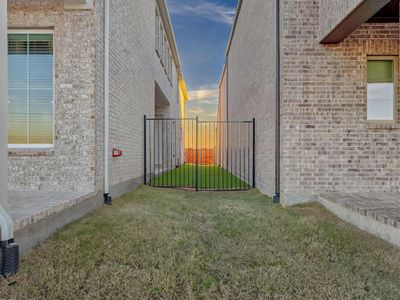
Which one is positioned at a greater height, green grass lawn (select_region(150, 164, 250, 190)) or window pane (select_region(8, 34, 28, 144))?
window pane (select_region(8, 34, 28, 144))

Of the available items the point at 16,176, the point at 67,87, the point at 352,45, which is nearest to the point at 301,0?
the point at 352,45

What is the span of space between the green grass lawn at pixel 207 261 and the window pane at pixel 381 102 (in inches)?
86.7

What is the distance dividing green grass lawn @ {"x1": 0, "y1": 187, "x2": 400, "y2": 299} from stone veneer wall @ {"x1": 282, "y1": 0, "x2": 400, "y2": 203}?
1.17m

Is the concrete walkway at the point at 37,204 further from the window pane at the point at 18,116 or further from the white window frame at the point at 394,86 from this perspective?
the white window frame at the point at 394,86

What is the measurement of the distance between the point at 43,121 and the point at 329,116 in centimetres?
468

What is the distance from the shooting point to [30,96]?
169 inches

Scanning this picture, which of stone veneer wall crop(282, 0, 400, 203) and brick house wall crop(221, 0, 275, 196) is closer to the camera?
stone veneer wall crop(282, 0, 400, 203)

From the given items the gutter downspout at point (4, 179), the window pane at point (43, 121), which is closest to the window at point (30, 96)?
the window pane at point (43, 121)

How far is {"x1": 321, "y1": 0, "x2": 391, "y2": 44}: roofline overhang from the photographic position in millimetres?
3326

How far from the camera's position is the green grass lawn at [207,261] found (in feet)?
6.20

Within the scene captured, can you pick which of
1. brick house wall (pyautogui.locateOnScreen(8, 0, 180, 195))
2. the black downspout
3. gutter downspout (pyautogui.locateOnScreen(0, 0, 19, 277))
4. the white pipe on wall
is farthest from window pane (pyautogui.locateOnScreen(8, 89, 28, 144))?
the black downspout

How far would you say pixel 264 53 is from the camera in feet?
20.1

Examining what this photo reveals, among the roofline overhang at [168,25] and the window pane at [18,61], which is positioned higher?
the roofline overhang at [168,25]

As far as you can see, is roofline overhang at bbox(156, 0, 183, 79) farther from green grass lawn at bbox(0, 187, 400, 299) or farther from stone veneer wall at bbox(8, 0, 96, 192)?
green grass lawn at bbox(0, 187, 400, 299)
